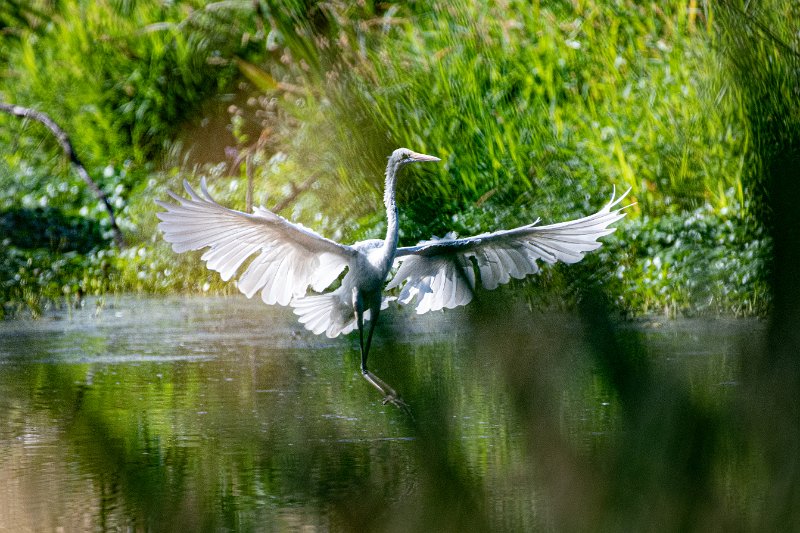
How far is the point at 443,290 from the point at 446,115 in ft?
6.60

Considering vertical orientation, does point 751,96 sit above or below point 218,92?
below

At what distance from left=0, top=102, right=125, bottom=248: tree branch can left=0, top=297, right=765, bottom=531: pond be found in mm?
1631

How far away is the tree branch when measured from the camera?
24.8 ft

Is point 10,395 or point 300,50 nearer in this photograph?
point 10,395

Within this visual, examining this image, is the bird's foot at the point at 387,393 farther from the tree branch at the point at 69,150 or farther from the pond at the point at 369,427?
the tree branch at the point at 69,150

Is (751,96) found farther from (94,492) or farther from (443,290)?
(94,492)

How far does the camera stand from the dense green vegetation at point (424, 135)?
19.2ft

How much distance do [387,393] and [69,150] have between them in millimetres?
4360

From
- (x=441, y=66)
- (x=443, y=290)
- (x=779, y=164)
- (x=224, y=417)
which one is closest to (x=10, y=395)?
(x=224, y=417)

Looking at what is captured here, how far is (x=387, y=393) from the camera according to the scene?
4332 millimetres

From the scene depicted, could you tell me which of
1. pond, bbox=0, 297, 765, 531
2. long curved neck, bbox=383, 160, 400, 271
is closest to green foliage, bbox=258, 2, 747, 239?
pond, bbox=0, 297, 765, 531

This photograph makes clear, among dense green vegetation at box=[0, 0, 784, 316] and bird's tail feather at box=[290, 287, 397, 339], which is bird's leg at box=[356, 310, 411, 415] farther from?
dense green vegetation at box=[0, 0, 784, 316]

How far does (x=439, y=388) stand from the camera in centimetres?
452

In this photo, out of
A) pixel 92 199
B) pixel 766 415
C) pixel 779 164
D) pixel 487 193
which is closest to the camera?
pixel 766 415
